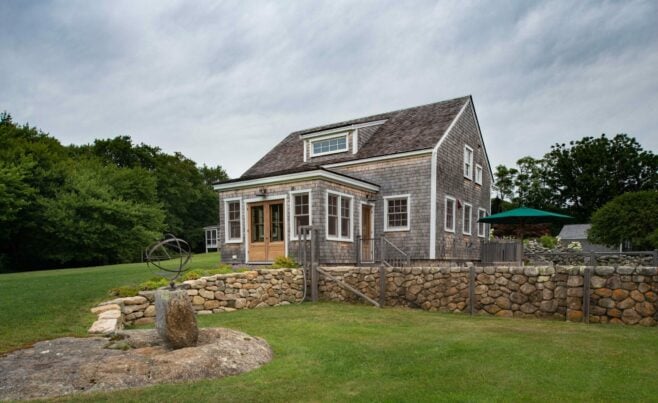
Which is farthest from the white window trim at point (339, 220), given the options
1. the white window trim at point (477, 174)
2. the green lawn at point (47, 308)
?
the white window trim at point (477, 174)

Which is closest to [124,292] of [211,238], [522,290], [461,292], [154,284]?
[154,284]

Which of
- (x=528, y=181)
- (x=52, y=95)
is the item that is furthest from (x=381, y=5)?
(x=528, y=181)

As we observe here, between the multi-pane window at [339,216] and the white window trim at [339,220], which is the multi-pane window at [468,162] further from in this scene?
the multi-pane window at [339,216]

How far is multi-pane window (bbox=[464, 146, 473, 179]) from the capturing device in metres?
18.2

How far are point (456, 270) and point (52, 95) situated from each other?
76.1 ft

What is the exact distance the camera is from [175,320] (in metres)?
5.45

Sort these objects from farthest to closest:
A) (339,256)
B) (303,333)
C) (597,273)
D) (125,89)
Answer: (125,89), (339,256), (597,273), (303,333)

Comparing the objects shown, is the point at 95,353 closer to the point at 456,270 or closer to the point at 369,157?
the point at 456,270

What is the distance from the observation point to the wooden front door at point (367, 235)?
49.6ft

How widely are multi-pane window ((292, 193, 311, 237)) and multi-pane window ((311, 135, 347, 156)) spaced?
4.90 meters

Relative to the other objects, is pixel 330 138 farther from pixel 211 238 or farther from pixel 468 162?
pixel 211 238

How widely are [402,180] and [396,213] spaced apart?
1.29 m

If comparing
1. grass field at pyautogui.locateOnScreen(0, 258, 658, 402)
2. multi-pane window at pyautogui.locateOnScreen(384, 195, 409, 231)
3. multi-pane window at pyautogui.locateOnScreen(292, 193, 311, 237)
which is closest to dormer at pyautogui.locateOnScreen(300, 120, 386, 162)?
multi-pane window at pyautogui.locateOnScreen(384, 195, 409, 231)

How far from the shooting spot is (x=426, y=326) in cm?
809
